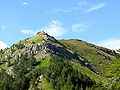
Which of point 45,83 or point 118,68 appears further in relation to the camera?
point 45,83

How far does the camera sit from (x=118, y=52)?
2827cm

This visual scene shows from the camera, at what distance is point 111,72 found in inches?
1069

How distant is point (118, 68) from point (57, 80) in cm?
16725

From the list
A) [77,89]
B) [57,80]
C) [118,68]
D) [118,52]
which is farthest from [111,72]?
[57,80]

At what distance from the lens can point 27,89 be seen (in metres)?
200

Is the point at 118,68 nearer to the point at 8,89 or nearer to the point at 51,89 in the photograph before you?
the point at 51,89

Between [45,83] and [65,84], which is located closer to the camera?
[65,84]

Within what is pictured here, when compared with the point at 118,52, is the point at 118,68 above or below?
below

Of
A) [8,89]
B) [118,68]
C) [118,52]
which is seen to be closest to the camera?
[118,68]

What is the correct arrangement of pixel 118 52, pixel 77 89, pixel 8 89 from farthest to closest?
pixel 8 89 → pixel 77 89 → pixel 118 52

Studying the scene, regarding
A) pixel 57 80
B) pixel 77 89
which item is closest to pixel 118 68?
pixel 77 89

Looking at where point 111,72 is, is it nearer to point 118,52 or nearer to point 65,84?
point 118,52

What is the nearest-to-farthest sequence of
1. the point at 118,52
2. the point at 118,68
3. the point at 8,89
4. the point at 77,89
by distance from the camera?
1. the point at 118,68
2. the point at 118,52
3. the point at 77,89
4. the point at 8,89

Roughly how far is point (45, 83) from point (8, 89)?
3446cm
